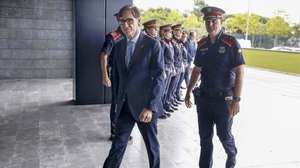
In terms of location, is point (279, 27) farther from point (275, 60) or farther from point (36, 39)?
point (36, 39)

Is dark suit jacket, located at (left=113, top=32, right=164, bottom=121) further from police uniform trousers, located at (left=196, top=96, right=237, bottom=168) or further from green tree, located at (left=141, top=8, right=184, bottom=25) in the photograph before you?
green tree, located at (left=141, top=8, right=184, bottom=25)

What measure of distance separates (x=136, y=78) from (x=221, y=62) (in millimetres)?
729

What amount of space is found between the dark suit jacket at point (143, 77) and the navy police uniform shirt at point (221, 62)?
1.46 feet

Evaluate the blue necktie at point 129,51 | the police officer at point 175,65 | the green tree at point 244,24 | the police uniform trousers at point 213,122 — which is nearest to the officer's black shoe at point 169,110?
the police officer at point 175,65

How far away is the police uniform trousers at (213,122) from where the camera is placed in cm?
257

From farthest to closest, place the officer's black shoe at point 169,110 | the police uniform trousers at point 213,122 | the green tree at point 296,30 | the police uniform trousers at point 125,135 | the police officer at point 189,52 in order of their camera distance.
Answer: the green tree at point 296,30
the police officer at point 189,52
the officer's black shoe at point 169,110
the police uniform trousers at point 213,122
the police uniform trousers at point 125,135

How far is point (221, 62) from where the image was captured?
2537mm

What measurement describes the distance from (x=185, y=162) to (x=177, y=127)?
49.4 inches

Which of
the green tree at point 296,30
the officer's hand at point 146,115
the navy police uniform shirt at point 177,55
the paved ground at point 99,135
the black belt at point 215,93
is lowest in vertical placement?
the paved ground at point 99,135

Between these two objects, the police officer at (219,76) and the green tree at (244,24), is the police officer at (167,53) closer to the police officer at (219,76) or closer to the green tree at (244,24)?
the police officer at (219,76)

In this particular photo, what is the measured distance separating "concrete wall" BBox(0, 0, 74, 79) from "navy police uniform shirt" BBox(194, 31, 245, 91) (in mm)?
6553

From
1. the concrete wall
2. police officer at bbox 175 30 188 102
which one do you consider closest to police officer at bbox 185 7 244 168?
police officer at bbox 175 30 188 102

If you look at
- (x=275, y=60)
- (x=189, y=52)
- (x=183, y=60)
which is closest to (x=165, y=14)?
(x=275, y=60)

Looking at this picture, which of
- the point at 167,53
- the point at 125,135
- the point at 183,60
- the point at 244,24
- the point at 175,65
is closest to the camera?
the point at 125,135
